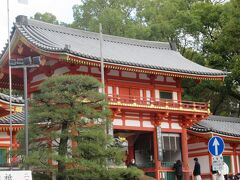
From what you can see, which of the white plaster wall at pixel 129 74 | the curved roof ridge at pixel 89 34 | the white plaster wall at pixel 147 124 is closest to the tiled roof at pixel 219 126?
the white plaster wall at pixel 147 124

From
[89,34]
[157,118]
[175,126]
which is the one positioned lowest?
[175,126]

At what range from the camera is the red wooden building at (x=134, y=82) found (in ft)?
89.7

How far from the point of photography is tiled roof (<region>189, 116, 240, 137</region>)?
106 ft

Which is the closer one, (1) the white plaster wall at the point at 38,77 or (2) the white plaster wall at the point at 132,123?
(1) the white plaster wall at the point at 38,77

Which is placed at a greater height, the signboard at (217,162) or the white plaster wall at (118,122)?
the white plaster wall at (118,122)

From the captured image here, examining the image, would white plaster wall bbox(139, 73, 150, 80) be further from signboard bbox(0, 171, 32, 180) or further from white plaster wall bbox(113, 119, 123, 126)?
signboard bbox(0, 171, 32, 180)

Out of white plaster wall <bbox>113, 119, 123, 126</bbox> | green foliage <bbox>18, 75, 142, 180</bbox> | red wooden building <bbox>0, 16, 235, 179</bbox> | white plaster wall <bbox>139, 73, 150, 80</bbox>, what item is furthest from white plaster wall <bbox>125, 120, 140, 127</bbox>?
green foliage <bbox>18, 75, 142, 180</bbox>

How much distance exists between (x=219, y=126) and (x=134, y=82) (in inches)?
327

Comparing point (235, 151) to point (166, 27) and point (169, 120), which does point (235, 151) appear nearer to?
point (169, 120)

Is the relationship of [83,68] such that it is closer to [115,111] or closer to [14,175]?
[115,111]

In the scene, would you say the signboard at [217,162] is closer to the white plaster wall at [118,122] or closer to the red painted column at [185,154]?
the white plaster wall at [118,122]

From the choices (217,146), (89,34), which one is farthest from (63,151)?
(89,34)

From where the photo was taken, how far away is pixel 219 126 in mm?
35031

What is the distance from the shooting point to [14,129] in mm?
24609
